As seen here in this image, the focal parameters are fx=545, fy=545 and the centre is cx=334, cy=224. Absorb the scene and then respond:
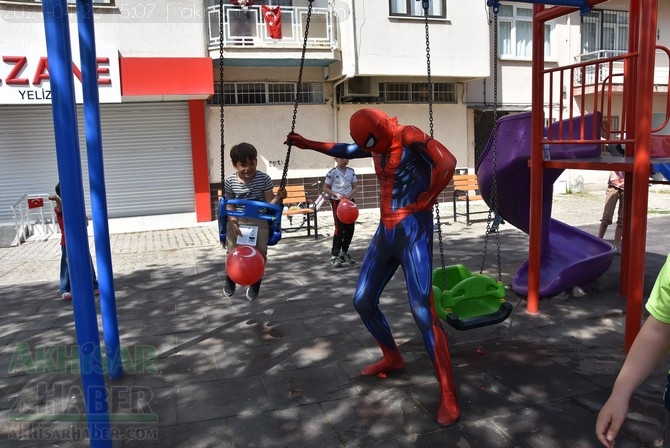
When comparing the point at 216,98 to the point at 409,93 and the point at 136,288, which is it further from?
the point at 136,288

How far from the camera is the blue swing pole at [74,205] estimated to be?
2.70 metres

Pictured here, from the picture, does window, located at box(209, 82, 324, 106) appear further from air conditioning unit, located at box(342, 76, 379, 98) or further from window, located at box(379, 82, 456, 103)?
window, located at box(379, 82, 456, 103)

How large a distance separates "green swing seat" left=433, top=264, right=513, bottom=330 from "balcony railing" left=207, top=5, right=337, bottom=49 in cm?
1045

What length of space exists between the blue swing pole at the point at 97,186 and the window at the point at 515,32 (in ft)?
48.5

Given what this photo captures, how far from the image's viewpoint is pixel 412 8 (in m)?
14.3

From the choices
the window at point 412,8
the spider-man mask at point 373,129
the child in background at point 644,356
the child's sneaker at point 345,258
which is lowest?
the child's sneaker at point 345,258

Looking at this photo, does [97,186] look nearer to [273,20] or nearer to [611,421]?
[611,421]

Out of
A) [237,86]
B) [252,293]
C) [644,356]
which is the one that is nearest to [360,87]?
[237,86]

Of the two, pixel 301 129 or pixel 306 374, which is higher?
pixel 301 129

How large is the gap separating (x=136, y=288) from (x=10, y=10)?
858cm

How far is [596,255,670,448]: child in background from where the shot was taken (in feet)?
5.30

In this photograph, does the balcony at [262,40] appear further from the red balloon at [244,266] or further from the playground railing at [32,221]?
the red balloon at [244,266]

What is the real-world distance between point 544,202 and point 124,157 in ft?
34.4

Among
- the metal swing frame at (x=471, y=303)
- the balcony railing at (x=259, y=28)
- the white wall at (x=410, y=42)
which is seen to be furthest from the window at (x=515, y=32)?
the metal swing frame at (x=471, y=303)
